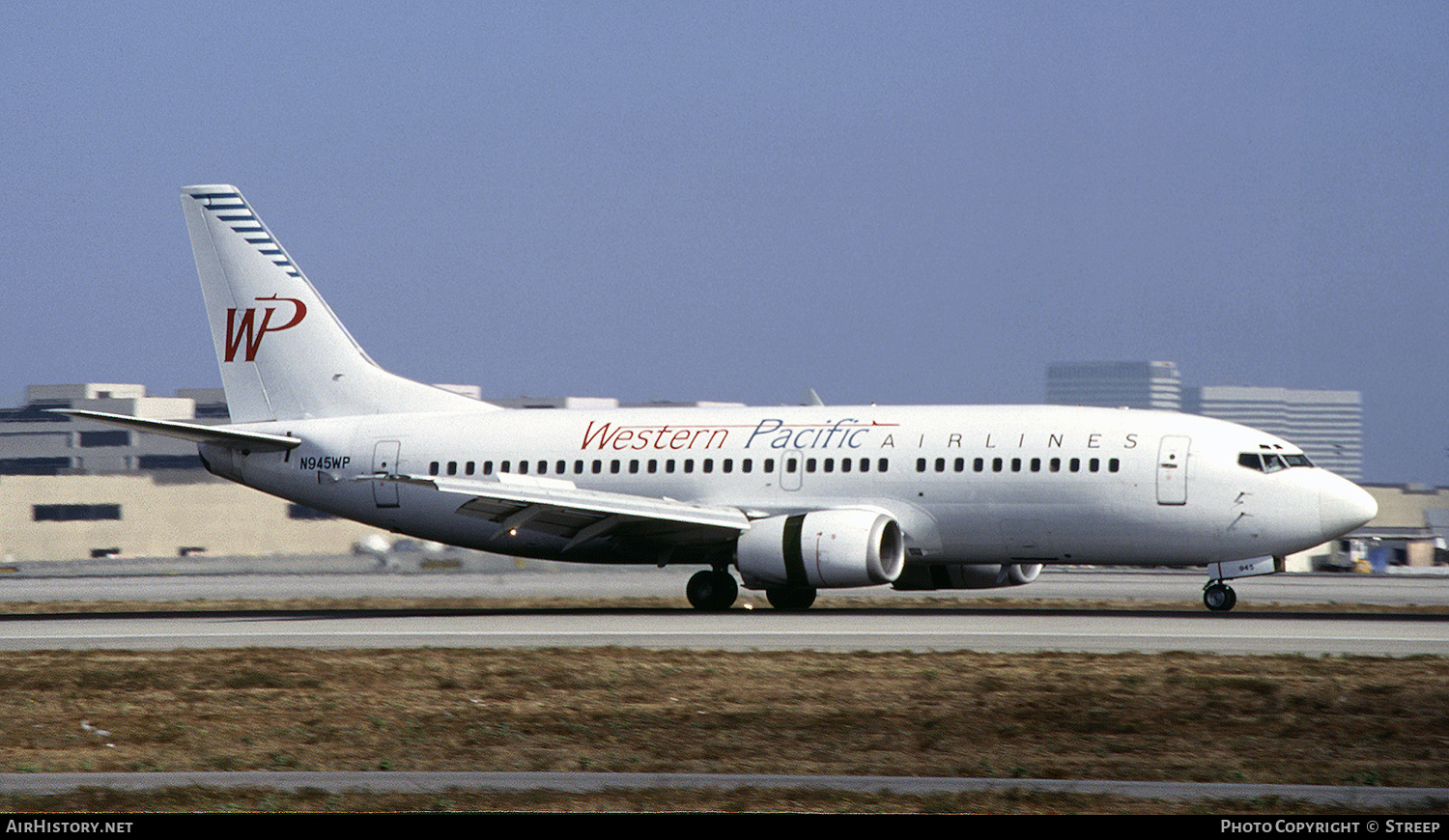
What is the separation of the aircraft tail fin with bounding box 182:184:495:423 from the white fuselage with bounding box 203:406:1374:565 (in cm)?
71

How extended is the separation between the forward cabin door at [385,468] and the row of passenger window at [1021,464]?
1244cm

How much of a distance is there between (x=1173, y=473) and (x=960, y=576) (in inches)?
232

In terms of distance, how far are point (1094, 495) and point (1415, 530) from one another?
427 ft

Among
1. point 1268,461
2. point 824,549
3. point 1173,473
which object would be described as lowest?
point 824,549

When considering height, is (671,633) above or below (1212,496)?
below

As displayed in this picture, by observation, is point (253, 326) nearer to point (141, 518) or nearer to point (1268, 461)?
point (1268, 461)

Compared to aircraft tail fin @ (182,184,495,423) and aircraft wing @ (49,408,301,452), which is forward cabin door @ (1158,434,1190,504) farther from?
aircraft wing @ (49,408,301,452)

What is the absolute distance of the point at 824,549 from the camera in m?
31.8

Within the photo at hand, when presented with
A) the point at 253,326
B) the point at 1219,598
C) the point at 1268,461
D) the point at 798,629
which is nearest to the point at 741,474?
the point at 798,629

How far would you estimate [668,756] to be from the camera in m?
15.6

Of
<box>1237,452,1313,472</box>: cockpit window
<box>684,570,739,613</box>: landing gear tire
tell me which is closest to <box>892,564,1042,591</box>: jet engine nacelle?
<box>684,570,739,613</box>: landing gear tire

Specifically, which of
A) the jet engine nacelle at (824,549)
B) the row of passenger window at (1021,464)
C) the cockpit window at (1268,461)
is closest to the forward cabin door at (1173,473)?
the row of passenger window at (1021,464)
